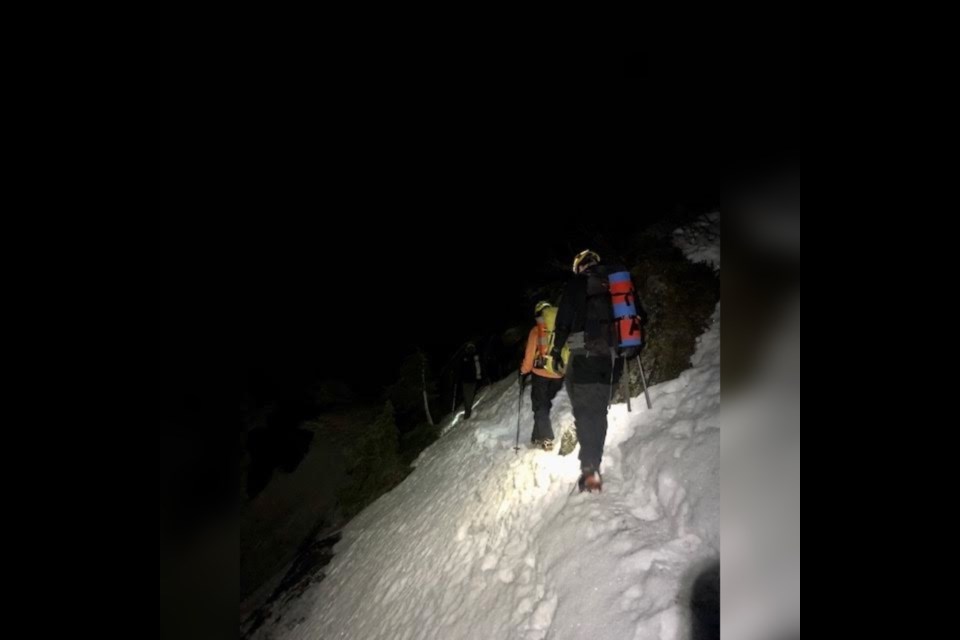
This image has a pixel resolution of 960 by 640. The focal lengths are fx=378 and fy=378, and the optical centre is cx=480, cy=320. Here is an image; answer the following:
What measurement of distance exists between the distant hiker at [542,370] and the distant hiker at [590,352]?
1.14 m

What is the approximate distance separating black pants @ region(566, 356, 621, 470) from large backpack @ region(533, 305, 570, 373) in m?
1.27

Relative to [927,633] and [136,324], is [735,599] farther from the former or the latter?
[136,324]

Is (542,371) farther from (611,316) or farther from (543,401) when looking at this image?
(611,316)

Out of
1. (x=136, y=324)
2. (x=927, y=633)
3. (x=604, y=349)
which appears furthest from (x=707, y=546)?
(x=136, y=324)

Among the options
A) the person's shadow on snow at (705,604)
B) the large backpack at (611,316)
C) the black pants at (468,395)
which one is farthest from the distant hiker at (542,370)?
the black pants at (468,395)

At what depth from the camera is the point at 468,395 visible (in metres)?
12.8

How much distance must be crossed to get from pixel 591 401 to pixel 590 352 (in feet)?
2.05

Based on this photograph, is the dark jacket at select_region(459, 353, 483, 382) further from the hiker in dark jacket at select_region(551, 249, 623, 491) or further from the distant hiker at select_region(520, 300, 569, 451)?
the hiker in dark jacket at select_region(551, 249, 623, 491)

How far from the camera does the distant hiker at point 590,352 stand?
15.9 feet

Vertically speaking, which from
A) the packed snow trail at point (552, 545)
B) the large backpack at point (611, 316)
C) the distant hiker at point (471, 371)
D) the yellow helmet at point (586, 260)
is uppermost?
the yellow helmet at point (586, 260)

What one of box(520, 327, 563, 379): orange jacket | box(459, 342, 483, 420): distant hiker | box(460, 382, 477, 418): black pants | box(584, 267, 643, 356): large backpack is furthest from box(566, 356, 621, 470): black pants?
box(459, 342, 483, 420): distant hiker

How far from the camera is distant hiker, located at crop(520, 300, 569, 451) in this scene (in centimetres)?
626

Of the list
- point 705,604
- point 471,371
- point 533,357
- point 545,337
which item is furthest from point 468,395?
point 705,604

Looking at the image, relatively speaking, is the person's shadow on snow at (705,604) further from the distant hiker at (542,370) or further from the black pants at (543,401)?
the black pants at (543,401)
